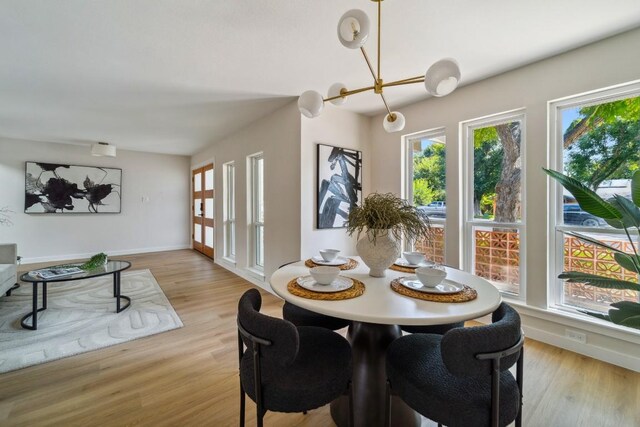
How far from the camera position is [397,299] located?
118 centimetres

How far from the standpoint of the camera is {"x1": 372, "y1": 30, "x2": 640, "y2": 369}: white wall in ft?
6.48

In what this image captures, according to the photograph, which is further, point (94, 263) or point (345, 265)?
point (94, 263)

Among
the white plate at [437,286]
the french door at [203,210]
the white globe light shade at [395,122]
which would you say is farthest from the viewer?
the french door at [203,210]

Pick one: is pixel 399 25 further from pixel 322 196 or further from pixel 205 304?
pixel 205 304

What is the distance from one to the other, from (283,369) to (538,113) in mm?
2783

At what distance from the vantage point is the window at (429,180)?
10.1 ft

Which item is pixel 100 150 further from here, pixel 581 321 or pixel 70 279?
pixel 581 321

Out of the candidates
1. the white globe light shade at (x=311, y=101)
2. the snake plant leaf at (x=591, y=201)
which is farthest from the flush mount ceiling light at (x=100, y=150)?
the snake plant leaf at (x=591, y=201)

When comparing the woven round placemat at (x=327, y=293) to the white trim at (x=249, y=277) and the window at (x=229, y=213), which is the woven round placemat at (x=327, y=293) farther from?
the window at (x=229, y=213)

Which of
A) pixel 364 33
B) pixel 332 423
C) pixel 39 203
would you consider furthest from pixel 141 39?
pixel 39 203

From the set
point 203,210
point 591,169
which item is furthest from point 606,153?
A: point 203,210

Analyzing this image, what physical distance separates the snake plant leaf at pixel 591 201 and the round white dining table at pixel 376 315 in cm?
61

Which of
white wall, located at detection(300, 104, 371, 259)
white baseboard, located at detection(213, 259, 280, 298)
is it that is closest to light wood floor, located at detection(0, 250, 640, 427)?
white baseboard, located at detection(213, 259, 280, 298)

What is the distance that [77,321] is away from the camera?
266cm
